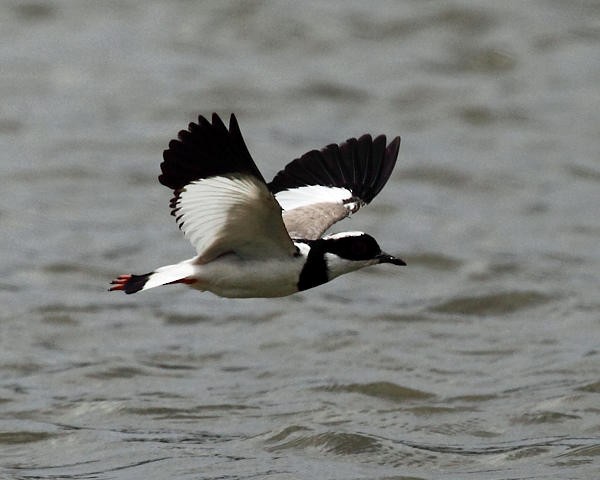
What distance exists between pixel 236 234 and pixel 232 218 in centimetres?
13

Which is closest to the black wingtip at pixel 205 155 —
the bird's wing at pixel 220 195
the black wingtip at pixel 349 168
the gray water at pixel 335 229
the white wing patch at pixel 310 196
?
the bird's wing at pixel 220 195

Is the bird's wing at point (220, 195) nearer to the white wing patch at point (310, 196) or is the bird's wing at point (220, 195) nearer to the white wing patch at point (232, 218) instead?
the white wing patch at point (232, 218)

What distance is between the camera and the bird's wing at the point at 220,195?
22.0 ft

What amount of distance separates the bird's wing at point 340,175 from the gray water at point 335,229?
1.60 meters

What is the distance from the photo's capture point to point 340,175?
8758 mm

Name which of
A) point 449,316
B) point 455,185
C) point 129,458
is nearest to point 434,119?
point 455,185

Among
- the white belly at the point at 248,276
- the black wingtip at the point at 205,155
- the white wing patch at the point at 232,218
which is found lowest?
the white belly at the point at 248,276

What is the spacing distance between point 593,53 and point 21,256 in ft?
23.9

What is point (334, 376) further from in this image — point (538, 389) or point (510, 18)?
point (510, 18)

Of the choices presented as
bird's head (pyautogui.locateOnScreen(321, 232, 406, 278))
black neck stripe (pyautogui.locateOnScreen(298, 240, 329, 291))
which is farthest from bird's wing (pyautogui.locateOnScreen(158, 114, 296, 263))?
bird's head (pyautogui.locateOnScreen(321, 232, 406, 278))

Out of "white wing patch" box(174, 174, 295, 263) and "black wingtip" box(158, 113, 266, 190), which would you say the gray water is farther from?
"black wingtip" box(158, 113, 266, 190)

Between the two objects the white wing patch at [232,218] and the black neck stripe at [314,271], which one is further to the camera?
the black neck stripe at [314,271]

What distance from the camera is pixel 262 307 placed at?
12.8 metres

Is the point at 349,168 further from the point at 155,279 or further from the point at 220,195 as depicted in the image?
the point at 155,279
